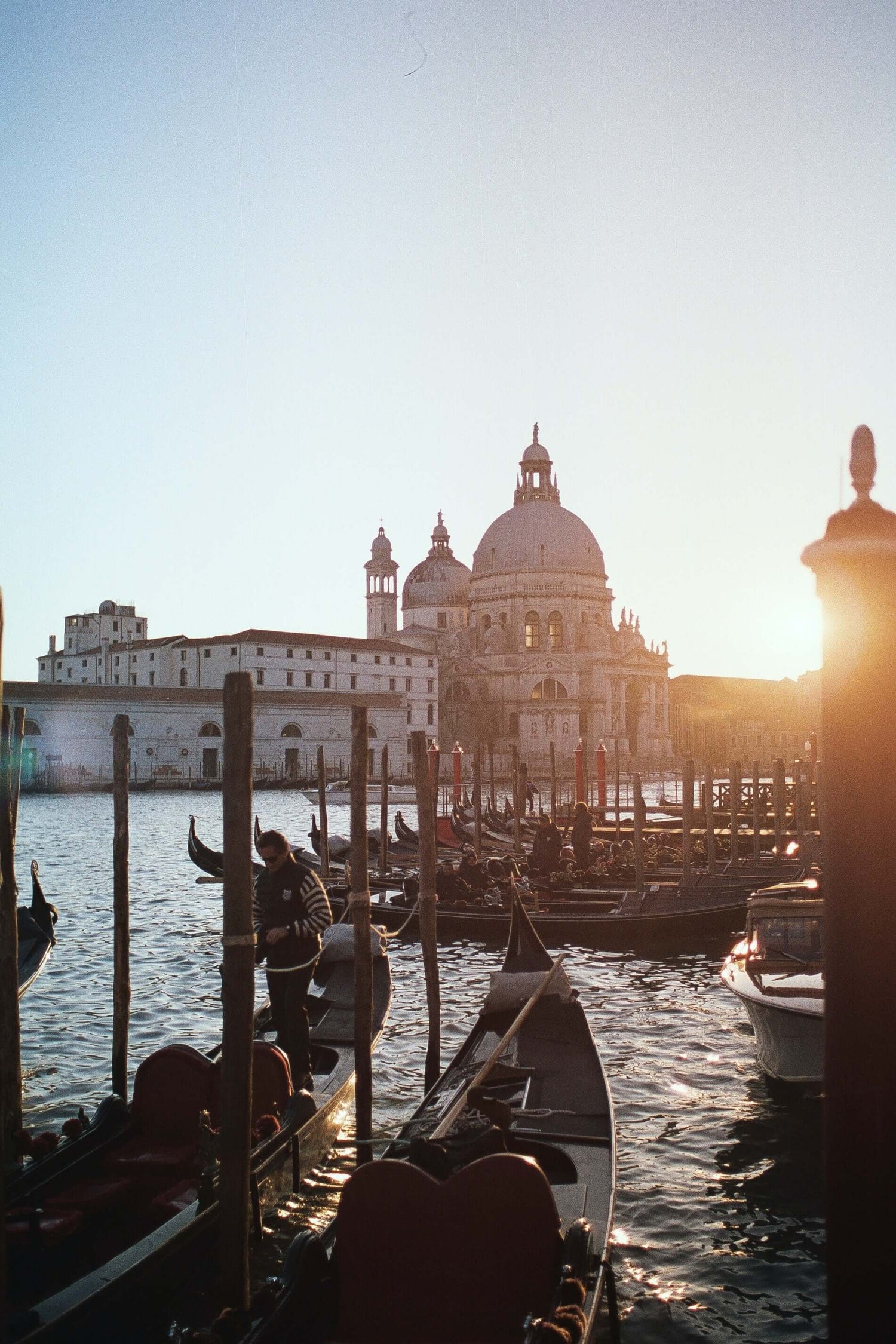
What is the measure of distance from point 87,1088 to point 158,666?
46452 mm

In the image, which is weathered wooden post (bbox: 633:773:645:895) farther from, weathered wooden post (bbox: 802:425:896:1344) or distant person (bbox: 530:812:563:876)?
weathered wooden post (bbox: 802:425:896:1344)

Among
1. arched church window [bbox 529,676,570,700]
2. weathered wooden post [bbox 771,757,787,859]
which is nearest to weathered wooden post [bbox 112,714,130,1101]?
weathered wooden post [bbox 771,757,787,859]

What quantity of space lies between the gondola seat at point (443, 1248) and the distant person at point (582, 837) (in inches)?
439

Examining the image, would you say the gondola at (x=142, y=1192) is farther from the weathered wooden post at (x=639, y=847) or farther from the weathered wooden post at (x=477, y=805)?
the weathered wooden post at (x=477, y=805)

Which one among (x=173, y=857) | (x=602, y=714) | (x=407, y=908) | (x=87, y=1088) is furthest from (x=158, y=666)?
(x=87, y=1088)

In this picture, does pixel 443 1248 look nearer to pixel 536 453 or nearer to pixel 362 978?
pixel 362 978

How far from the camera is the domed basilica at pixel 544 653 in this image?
51688 millimetres

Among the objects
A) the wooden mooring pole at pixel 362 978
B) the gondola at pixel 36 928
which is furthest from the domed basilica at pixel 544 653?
the wooden mooring pole at pixel 362 978

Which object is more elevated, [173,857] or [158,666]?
[158,666]

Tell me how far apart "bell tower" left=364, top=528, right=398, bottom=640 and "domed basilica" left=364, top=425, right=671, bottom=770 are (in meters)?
7.95

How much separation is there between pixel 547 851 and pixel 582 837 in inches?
30.3

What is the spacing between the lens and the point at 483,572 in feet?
183

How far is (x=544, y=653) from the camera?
53250 mm

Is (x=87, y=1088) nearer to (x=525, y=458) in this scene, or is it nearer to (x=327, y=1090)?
(x=327, y=1090)
